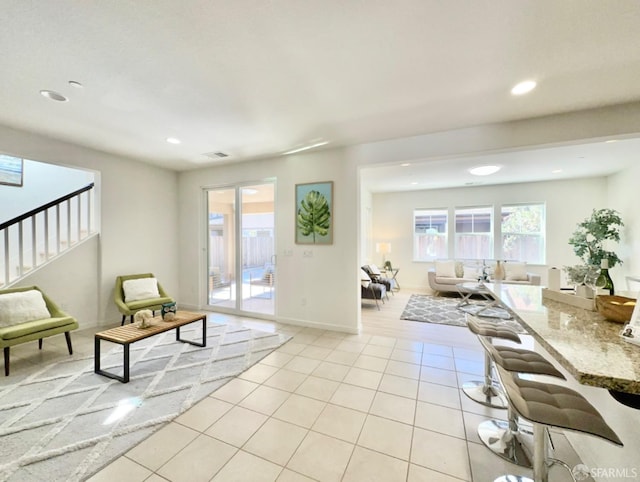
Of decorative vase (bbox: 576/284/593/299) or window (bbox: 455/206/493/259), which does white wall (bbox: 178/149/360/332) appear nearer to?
decorative vase (bbox: 576/284/593/299)

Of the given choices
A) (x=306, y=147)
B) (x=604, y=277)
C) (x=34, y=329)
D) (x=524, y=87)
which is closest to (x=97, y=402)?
(x=34, y=329)

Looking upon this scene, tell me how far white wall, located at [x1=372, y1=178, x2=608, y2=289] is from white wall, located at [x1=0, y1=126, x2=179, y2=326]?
5535mm

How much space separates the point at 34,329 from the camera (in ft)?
9.32

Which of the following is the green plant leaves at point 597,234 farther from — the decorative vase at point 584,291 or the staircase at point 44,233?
the staircase at point 44,233

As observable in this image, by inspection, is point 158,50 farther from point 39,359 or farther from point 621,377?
point 39,359

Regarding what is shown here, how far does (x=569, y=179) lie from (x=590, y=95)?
486 centimetres

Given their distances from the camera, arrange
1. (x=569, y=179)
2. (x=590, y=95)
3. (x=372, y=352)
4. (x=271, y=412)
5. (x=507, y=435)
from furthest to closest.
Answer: (x=569, y=179), (x=372, y=352), (x=590, y=95), (x=271, y=412), (x=507, y=435)

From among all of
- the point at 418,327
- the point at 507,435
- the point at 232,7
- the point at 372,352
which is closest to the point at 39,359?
the point at 372,352

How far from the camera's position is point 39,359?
3006 mm

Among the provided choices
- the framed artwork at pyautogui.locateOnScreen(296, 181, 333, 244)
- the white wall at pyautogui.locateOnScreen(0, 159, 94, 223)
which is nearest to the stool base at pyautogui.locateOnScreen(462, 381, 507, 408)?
the framed artwork at pyautogui.locateOnScreen(296, 181, 333, 244)

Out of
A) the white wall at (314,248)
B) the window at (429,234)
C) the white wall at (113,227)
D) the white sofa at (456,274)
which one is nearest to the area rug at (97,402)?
the white wall at (314,248)

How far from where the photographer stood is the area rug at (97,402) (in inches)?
65.6

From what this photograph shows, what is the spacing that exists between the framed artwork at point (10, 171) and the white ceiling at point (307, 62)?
196 centimetres

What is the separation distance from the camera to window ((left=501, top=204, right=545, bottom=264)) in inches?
258
